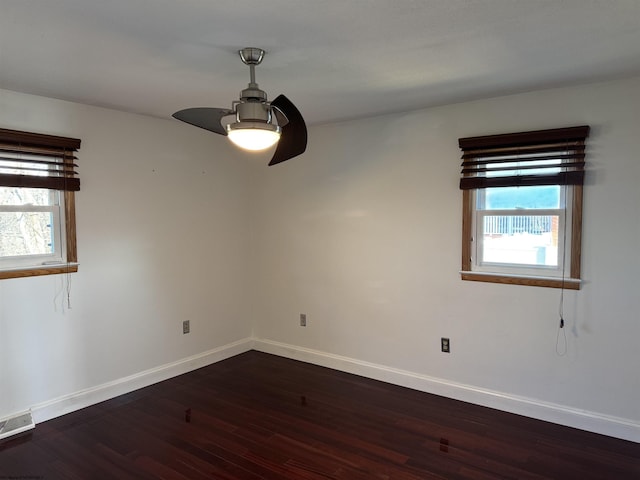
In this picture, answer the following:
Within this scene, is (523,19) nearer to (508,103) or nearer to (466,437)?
(508,103)

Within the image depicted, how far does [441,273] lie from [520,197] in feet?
2.66

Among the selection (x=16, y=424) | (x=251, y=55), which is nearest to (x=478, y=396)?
(x=251, y=55)

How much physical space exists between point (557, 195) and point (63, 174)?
3473mm

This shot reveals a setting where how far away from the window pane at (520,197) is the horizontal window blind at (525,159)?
0.09m

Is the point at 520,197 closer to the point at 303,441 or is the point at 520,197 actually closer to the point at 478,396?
the point at 478,396

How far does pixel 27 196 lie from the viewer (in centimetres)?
299

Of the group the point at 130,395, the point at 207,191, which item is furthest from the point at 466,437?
the point at 207,191

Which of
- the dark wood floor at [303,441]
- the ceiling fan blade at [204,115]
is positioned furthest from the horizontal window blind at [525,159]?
the ceiling fan blade at [204,115]

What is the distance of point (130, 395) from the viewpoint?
3479 millimetres

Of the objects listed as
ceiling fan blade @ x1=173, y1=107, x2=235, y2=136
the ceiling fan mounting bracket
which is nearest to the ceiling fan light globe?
ceiling fan blade @ x1=173, y1=107, x2=235, y2=136

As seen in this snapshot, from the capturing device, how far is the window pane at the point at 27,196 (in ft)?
9.50

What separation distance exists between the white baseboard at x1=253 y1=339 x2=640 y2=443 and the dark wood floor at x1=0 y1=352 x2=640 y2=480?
7cm

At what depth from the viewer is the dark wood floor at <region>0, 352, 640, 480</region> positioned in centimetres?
246

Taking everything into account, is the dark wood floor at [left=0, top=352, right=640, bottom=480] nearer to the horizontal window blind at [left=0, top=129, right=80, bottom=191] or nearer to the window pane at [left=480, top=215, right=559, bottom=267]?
the window pane at [left=480, top=215, right=559, bottom=267]
